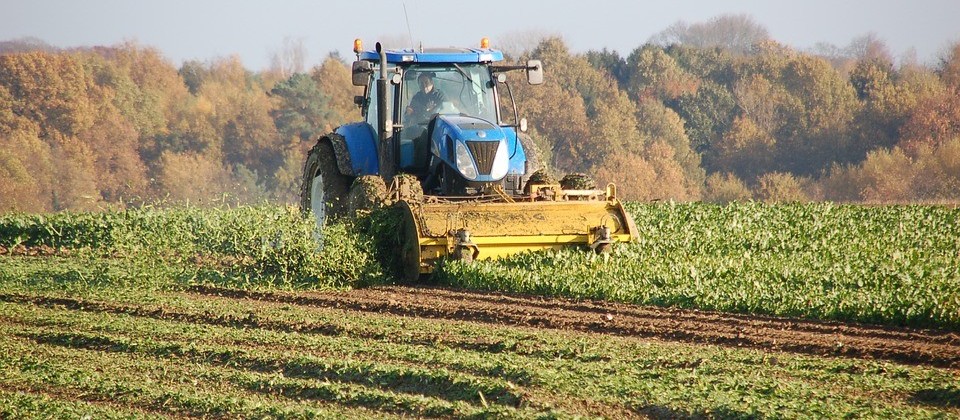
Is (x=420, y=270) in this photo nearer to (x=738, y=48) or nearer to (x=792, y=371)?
(x=792, y=371)

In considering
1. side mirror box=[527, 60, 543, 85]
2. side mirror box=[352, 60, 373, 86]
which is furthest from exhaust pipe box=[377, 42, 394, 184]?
side mirror box=[527, 60, 543, 85]

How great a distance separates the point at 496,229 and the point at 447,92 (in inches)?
82.0

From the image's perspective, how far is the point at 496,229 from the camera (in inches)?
468

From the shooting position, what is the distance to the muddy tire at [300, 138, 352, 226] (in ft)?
44.3

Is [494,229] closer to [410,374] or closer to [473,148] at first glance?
[473,148]

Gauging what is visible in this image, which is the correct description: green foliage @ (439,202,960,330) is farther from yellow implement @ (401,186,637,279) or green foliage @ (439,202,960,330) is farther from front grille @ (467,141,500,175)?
front grille @ (467,141,500,175)

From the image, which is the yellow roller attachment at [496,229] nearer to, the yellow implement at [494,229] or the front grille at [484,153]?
the yellow implement at [494,229]

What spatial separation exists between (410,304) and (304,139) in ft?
111

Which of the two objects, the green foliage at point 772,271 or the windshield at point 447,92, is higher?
the windshield at point 447,92

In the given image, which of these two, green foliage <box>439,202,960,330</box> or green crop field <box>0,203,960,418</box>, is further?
green foliage <box>439,202,960,330</box>

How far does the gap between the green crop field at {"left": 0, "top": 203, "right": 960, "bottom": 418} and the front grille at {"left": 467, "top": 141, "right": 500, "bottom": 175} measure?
1105 mm

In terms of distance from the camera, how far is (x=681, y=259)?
40.1 ft

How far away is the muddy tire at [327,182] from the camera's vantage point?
13511 mm

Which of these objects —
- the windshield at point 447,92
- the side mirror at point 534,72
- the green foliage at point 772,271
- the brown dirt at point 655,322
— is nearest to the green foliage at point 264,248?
the brown dirt at point 655,322
